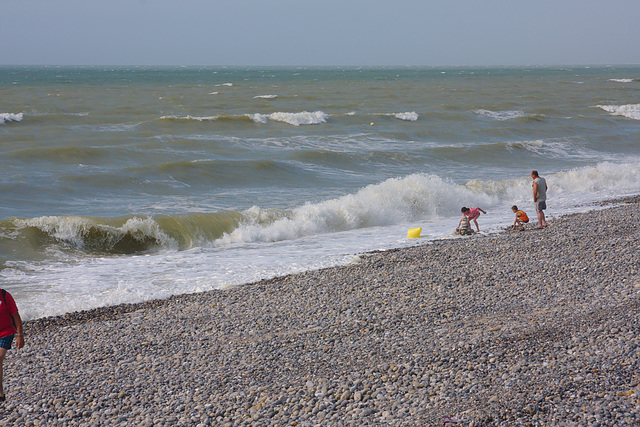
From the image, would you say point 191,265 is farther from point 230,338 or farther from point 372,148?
point 372,148

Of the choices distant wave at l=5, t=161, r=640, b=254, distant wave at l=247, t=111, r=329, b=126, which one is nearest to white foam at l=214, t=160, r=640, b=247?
distant wave at l=5, t=161, r=640, b=254

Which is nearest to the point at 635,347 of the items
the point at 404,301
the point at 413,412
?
the point at 413,412

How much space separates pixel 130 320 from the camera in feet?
26.1

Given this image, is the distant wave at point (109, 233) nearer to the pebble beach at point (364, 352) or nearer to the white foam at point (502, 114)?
the pebble beach at point (364, 352)

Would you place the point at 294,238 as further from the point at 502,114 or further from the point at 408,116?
the point at 502,114

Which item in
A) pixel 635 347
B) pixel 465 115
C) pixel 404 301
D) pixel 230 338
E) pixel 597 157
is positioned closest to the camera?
pixel 635 347

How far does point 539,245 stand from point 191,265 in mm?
6573

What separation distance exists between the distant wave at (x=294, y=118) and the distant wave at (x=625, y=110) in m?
22.1

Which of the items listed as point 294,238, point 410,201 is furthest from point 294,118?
point 294,238

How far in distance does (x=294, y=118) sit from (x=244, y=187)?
17338 millimetres

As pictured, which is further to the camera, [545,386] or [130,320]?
[130,320]

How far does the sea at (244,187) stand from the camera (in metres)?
11.1

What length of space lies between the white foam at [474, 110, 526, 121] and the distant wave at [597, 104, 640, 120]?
717cm


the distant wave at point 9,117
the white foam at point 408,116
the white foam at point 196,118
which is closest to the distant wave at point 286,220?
the white foam at point 408,116
